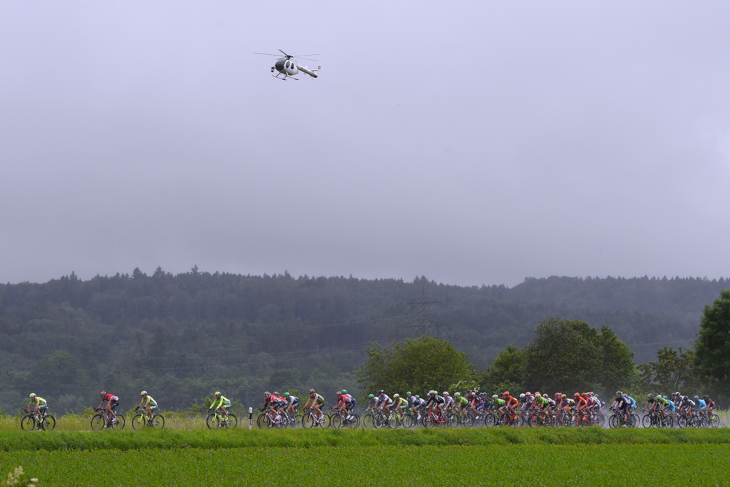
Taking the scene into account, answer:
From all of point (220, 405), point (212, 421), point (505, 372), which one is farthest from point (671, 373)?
point (212, 421)

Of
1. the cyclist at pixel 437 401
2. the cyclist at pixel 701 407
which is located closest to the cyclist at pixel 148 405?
the cyclist at pixel 437 401

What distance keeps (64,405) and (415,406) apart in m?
91.1

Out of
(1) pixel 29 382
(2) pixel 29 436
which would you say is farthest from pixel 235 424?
(1) pixel 29 382

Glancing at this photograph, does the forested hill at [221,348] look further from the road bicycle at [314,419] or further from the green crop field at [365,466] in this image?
the green crop field at [365,466]

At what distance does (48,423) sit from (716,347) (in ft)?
167

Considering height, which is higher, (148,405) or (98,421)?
(148,405)

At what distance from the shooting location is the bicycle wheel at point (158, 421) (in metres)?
31.7

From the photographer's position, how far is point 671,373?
224ft

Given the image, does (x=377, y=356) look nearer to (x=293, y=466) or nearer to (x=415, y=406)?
(x=415, y=406)

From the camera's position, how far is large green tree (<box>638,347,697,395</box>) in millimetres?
65188

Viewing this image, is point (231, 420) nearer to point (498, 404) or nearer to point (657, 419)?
point (498, 404)

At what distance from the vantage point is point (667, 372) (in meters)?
66.2

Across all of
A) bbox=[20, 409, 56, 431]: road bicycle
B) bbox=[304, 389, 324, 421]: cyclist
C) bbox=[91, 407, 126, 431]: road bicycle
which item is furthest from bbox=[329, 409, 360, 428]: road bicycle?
bbox=[20, 409, 56, 431]: road bicycle

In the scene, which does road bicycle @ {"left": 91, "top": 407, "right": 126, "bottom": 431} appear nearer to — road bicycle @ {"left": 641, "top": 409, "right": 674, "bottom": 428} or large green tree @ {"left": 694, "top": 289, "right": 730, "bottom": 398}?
Result: road bicycle @ {"left": 641, "top": 409, "right": 674, "bottom": 428}
